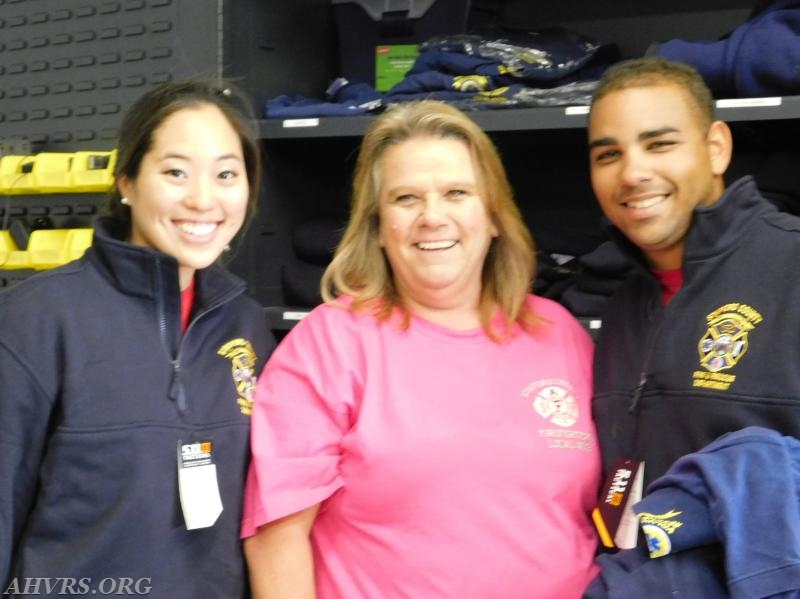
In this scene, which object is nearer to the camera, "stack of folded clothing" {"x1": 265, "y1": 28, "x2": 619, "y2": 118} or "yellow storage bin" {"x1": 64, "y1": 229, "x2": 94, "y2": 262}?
"stack of folded clothing" {"x1": 265, "y1": 28, "x2": 619, "y2": 118}

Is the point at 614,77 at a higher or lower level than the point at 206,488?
higher

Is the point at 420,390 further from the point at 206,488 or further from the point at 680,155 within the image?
the point at 680,155

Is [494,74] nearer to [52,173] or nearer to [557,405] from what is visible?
[557,405]

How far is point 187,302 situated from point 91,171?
98 centimetres

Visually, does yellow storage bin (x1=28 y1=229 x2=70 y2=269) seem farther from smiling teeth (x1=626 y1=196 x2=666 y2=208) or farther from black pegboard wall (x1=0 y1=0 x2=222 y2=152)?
smiling teeth (x1=626 y1=196 x2=666 y2=208)

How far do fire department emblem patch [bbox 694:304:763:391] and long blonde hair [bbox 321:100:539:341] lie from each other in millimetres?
439

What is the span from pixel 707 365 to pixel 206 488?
93cm

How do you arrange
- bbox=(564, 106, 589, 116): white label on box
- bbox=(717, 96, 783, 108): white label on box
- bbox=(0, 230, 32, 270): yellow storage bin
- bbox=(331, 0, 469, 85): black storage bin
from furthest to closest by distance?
bbox=(331, 0, 469, 85): black storage bin
bbox=(0, 230, 32, 270): yellow storage bin
bbox=(564, 106, 589, 116): white label on box
bbox=(717, 96, 783, 108): white label on box

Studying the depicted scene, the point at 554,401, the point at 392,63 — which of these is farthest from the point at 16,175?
the point at 554,401

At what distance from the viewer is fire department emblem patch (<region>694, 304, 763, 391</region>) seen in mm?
1487

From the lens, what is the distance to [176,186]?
5.52ft

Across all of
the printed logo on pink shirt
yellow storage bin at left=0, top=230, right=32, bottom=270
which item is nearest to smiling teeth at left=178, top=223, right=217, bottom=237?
the printed logo on pink shirt

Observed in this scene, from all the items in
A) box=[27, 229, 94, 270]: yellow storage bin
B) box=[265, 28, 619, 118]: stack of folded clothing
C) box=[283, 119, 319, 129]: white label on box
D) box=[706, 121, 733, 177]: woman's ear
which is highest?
box=[265, 28, 619, 118]: stack of folded clothing

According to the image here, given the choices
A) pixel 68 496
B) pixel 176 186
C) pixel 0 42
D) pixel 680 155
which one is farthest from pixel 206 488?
pixel 0 42
